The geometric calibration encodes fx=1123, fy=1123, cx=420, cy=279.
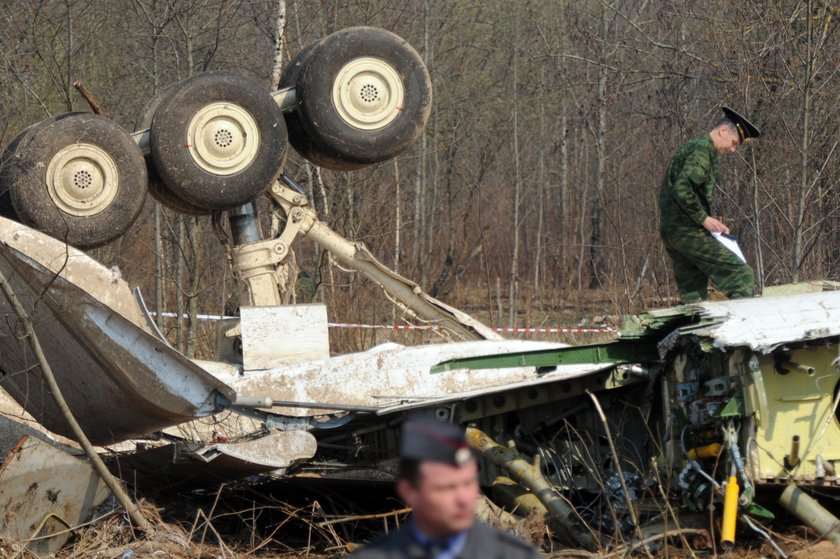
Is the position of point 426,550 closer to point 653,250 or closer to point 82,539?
point 82,539

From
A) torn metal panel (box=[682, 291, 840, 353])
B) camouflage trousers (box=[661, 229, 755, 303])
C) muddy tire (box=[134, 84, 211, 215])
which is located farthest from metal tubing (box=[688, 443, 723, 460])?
muddy tire (box=[134, 84, 211, 215])

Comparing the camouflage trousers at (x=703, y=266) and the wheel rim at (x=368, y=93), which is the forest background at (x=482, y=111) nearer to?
the wheel rim at (x=368, y=93)

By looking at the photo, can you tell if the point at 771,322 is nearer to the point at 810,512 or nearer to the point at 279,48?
the point at 810,512

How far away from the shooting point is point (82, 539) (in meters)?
6.68

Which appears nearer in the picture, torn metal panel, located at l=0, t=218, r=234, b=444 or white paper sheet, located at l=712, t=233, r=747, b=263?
torn metal panel, located at l=0, t=218, r=234, b=444

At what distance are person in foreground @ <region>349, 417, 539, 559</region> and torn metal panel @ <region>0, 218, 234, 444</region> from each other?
4292 millimetres

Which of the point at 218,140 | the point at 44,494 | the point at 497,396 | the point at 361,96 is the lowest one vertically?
the point at 44,494

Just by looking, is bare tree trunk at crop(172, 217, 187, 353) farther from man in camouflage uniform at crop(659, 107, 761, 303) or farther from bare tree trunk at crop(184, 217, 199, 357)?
man in camouflage uniform at crop(659, 107, 761, 303)

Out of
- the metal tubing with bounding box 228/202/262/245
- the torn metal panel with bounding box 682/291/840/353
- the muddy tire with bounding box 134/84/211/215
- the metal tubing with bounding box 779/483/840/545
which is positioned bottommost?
the metal tubing with bounding box 779/483/840/545

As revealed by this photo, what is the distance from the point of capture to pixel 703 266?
768cm

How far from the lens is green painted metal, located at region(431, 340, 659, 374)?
6438 millimetres

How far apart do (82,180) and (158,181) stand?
588 millimetres

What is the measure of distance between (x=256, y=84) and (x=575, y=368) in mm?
2993

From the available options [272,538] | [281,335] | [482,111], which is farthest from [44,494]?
[482,111]
